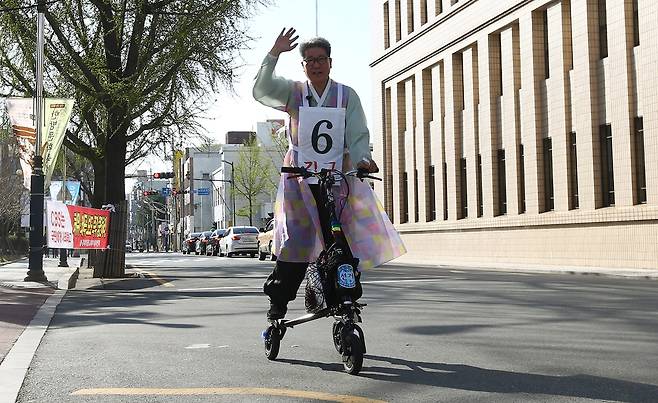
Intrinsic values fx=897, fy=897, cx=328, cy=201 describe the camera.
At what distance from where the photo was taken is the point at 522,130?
2942 centimetres

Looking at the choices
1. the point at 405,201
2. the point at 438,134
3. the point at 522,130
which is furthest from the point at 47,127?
the point at 405,201

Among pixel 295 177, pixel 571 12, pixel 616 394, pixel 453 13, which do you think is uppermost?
pixel 453 13

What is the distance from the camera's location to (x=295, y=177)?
540cm

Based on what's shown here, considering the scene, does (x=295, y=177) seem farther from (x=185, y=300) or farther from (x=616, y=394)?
(x=185, y=300)

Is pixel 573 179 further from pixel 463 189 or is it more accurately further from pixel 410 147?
pixel 410 147

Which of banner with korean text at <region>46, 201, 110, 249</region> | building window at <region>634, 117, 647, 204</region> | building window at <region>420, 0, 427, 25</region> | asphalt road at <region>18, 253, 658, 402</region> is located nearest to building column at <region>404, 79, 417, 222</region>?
building window at <region>420, 0, 427, 25</region>

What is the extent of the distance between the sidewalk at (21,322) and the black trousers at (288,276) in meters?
1.56

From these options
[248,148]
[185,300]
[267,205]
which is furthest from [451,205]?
[267,205]

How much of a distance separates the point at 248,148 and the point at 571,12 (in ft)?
171

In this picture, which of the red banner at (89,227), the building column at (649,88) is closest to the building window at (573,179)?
the building column at (649,88)

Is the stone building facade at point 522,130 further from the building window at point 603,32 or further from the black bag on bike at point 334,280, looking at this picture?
the black bag on bike at point 334,280

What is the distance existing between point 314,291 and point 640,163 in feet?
65.2

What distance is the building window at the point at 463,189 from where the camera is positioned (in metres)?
34.5

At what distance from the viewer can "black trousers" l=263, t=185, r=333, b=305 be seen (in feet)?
17.7
